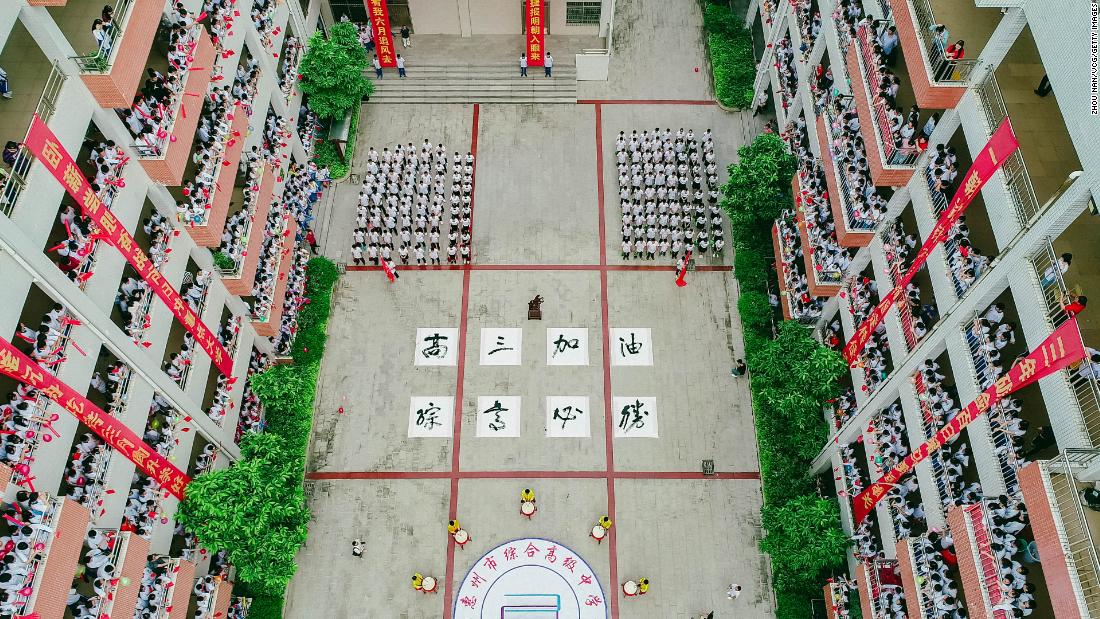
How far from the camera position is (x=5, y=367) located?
14953 mm

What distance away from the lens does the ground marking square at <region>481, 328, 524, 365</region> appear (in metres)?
28.3

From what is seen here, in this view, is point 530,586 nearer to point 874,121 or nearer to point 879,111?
point 874,121

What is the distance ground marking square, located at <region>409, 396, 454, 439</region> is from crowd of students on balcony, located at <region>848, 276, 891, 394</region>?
14237 mm

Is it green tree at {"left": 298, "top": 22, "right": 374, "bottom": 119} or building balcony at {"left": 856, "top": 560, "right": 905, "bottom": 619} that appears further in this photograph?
green tree at {"left": 298, "top": 22, "right": 374, "bottom": 119}

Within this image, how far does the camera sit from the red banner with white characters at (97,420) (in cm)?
1527

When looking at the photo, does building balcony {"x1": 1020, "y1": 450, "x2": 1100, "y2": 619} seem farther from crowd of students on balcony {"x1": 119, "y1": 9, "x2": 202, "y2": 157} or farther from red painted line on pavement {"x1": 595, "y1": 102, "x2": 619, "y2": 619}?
crowd of students on balcony {"x1": 119, "y1": 9, "x2": 202, "y2": 157}

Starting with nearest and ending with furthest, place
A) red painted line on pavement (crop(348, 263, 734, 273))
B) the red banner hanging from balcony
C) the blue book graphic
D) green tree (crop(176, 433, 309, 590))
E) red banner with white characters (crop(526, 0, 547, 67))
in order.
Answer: the red banner hanging from balcony → green tree (crop(176, 433, 309, 590)) → the blue book graphic → red painted line on pavement (crop(348, 263, 734, 273)) → red banner with white characters (crop(526, 0, 547, 67))

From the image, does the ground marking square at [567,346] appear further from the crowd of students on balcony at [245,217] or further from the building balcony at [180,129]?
the building balcony at [180,129]

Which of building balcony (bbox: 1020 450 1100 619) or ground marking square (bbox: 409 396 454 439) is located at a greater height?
ground marking square (bbox: 409 396 454 439)

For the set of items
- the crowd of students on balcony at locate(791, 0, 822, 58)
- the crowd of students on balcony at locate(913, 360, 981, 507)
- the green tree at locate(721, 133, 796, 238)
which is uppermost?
the crowd of students on balcony at locate(791, 0, 822, 58)

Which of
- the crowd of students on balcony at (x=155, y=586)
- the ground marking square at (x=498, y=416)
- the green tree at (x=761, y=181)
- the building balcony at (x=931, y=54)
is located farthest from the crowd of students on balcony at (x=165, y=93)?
the building balcony at (x=931, y=54)

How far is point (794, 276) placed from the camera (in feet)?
89.7

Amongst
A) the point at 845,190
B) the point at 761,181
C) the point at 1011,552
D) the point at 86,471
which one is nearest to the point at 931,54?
the point at 845,190

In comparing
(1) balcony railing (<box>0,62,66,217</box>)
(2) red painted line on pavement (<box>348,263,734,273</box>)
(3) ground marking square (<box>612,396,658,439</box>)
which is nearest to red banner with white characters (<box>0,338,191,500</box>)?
(1) balcony railing (<box>0,62,66,217</box>)
